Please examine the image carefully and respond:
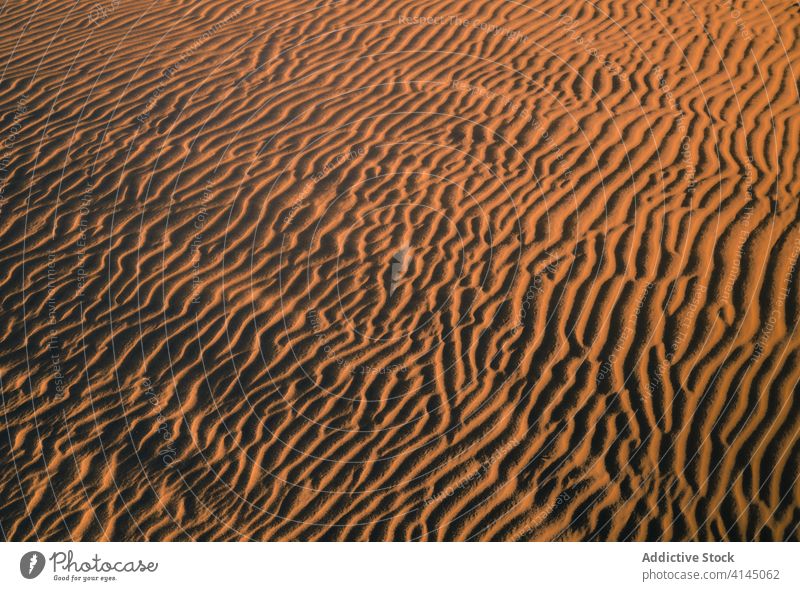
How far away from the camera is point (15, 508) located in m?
5.79

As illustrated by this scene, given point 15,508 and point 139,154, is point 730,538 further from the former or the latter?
point 139,154

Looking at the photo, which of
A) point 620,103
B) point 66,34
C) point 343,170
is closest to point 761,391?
point 620,103

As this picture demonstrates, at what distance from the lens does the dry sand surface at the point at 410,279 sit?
18.6 feet

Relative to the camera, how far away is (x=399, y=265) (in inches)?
→ 282

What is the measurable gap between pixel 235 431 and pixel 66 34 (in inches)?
319
